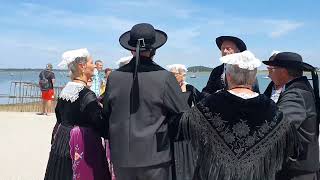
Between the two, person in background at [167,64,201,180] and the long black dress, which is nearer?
person in background at [167,64,201,180]

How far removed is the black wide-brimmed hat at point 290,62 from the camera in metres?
3.64

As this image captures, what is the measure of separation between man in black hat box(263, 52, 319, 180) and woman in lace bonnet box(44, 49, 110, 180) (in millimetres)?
1395

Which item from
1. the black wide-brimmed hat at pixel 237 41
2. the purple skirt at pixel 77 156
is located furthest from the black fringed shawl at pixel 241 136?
the black wide-brimmed hat at pixel 237 41

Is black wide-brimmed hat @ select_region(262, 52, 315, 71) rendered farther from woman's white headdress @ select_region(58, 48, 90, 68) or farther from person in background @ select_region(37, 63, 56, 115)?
person in background @ select_region(37, 63, 56, 115)

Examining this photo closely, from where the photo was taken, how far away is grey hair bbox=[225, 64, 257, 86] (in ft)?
10.1

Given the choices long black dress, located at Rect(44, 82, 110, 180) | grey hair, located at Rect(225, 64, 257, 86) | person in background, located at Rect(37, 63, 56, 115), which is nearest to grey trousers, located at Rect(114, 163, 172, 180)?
long black dress, located at Rect(44, 82, 110, 180)

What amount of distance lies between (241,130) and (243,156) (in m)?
0.18

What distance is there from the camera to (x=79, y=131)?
3.93 metres

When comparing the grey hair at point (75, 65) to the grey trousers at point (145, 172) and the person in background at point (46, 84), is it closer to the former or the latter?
the grey trousers at point (145, 172)

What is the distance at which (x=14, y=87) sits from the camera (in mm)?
17938

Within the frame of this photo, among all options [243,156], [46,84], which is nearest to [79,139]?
[243,156]

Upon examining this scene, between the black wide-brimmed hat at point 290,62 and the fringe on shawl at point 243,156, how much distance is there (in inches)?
24.7

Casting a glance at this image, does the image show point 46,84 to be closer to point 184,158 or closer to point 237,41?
point 237,41

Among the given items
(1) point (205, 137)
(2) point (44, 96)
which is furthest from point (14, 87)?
(1) point (205, 137)
